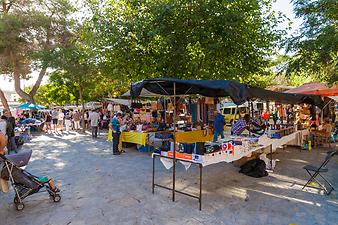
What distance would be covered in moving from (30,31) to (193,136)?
1476cm

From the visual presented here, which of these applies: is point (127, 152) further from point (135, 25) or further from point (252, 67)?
point (252, 67)

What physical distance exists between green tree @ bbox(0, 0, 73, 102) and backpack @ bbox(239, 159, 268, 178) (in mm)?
15190

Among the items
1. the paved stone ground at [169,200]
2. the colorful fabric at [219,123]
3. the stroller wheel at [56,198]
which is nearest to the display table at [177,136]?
the colorful fabric at [219,123]

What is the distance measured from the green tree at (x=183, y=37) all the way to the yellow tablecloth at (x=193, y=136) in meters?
2.21

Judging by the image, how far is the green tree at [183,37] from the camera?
9164mm

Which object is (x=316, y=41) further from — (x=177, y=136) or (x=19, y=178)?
(x=19, y=178)

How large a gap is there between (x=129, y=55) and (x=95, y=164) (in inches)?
182

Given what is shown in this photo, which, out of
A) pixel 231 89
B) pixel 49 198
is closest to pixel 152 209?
pixel 49 198

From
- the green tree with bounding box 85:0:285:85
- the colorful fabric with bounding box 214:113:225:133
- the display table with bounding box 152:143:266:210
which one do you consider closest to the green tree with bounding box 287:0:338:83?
the green tree with bounding box 85:0:285:85

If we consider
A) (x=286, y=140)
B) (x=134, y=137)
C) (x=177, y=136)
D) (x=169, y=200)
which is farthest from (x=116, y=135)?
(x=286, y=140)

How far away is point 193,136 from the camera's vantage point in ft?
31.2

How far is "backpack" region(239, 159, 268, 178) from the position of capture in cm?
602

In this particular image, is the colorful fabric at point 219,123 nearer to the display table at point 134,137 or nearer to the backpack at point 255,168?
the display table at point 134,137

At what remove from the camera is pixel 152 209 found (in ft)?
13.8
